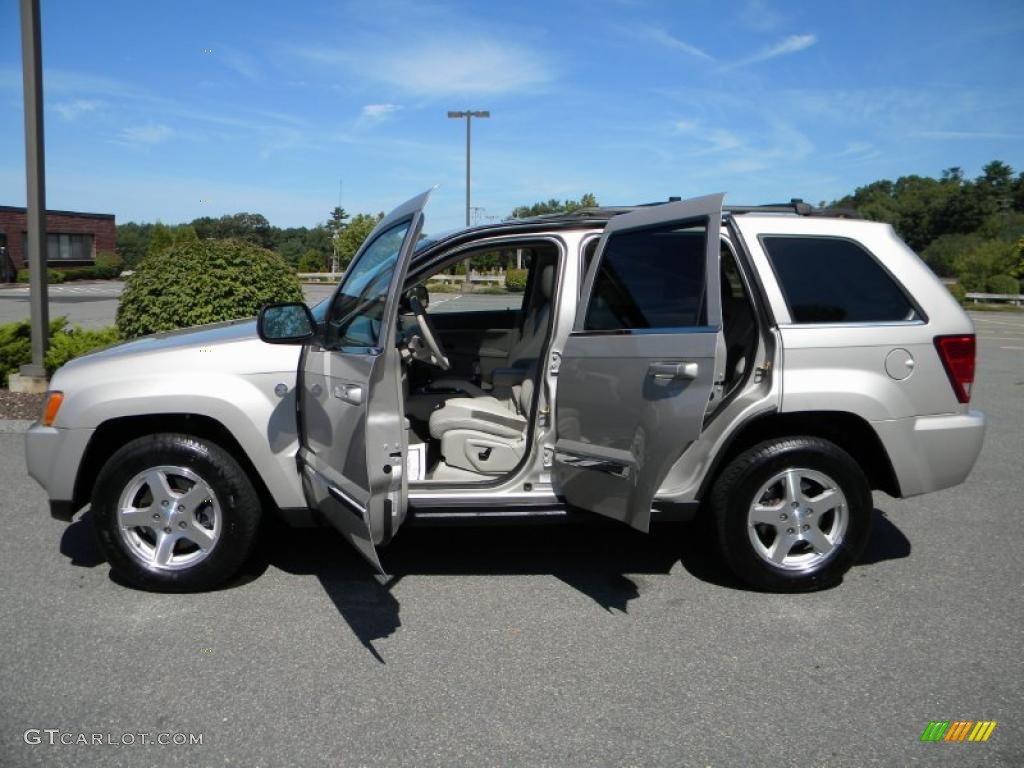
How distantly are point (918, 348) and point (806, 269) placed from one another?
66 centimetres

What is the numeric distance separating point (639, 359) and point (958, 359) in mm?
1675

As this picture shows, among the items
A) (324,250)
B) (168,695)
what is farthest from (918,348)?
(324,250)

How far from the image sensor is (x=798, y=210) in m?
4.40

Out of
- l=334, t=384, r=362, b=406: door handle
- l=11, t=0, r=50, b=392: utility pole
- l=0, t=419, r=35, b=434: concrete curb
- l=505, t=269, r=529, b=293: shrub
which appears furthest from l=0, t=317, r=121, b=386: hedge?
l=334, t=384, r=362, b=406: door handle

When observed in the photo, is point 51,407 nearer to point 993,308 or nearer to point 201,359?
point 201,359

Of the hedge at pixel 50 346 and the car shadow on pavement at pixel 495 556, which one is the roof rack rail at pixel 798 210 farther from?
the hedge at pixel 50 346

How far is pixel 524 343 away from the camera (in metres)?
5.06

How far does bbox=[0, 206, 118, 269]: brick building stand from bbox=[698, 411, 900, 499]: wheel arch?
48.6 metres

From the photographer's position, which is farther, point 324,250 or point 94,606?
point 324,250

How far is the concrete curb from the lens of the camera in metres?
7.90

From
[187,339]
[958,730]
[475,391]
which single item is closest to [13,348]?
[187,339]

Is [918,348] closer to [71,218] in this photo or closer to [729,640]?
[729,640]

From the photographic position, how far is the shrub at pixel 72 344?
9.38 meters

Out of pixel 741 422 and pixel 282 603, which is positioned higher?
pixel 741 422
